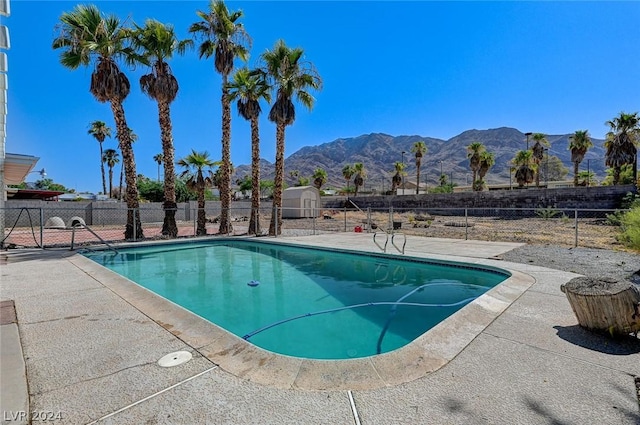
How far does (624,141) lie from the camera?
23156mm

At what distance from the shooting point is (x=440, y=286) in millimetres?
6203

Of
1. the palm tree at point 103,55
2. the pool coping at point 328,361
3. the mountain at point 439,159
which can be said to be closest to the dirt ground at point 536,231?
the pool coping at point 328,361

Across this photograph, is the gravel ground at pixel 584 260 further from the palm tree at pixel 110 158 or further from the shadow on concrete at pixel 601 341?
the palm tree at pixel 110 158

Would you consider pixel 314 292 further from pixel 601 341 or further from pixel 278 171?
pixel 278 171

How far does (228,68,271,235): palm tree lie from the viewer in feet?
45.4

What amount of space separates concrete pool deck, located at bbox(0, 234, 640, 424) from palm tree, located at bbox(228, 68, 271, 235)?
1077cm

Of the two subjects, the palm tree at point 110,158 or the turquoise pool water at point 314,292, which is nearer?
the turquoise pool water at point 314,292

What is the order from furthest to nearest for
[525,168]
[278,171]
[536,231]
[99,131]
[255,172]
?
[99,131] → [525,168] → [536,231] → [255,172] → [278,171]

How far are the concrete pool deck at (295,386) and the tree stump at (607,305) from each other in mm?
125

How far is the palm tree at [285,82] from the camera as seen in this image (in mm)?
13141

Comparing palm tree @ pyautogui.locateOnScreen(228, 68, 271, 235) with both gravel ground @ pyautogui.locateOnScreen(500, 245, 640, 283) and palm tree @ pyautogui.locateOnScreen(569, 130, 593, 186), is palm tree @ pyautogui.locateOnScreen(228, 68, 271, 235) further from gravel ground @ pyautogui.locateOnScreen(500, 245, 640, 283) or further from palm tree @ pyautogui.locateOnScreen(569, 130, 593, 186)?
palm tree @ pyautogui.locateOnScreen(569, 130, 593, 186)

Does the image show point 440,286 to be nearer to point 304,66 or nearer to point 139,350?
point 139,350

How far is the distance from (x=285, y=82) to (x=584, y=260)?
38.5ft

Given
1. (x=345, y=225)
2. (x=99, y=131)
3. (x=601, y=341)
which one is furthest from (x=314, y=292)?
(x=99, y=131)
